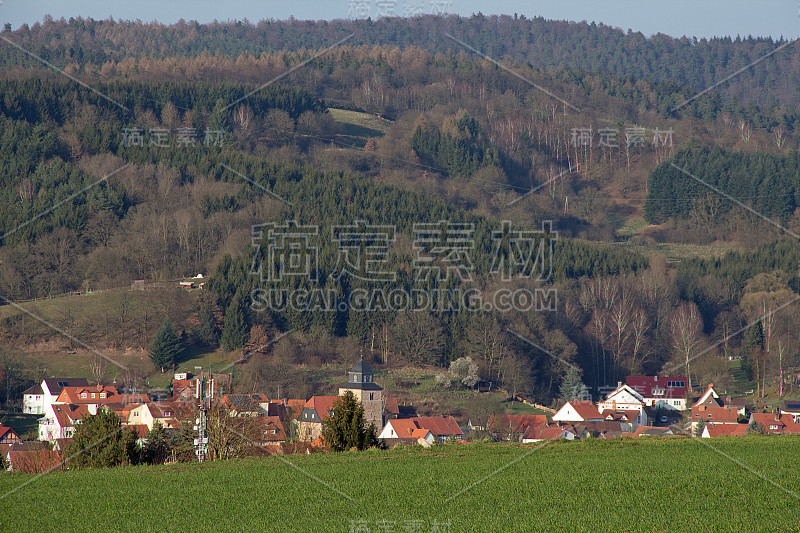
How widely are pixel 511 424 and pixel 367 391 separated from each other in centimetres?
832

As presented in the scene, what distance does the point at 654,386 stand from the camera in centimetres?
6594

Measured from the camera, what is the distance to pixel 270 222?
279 feet

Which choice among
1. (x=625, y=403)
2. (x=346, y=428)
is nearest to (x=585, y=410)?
(x=625, y=403)

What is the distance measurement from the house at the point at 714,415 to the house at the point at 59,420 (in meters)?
30.5

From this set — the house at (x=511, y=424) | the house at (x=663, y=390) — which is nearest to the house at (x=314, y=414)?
the house at (x=511, y=424)

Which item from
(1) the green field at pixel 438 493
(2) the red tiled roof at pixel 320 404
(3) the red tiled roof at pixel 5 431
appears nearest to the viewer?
(1) the green field at pixel 438 493

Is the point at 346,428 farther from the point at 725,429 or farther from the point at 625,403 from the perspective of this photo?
the point at 625,403

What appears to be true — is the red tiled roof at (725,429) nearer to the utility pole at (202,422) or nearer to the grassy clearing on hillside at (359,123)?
the utility pole at (202,422)

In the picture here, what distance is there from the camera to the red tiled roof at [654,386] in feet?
213

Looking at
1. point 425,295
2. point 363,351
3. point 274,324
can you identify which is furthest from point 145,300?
point 425,295

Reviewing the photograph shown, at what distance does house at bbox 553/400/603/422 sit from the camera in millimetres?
55688

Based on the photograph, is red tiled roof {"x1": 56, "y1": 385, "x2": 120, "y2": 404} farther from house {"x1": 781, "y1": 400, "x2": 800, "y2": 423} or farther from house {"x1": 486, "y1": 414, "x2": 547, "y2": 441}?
house {"x1": 781, "y1": 400, "x2": 800, "y2": 423}

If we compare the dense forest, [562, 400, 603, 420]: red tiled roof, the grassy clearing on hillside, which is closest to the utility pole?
[562, 400, 603, 420]: red tiled roof

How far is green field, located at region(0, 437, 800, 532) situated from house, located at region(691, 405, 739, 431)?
32.6 meters
